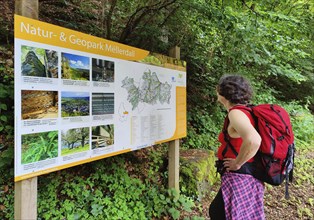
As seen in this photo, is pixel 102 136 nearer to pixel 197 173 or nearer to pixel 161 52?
pixel 197 173

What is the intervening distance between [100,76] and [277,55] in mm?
4951

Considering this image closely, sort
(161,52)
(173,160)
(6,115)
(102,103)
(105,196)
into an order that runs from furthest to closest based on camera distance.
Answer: (161,52)
(173,160)
(105,196)
(6,115)
(102,103)

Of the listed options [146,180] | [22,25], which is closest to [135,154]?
[146,180]

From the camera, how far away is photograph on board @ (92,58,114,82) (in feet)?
7.75

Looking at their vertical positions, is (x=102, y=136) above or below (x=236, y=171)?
above

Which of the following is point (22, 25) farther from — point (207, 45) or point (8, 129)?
point (207, 45)

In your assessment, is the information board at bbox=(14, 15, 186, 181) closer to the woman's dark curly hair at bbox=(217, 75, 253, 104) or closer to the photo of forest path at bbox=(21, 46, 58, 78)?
the photo of forest path at bbox=(21, 46, 58, 78)

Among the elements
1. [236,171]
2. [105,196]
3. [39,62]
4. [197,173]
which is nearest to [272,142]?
[236,171]

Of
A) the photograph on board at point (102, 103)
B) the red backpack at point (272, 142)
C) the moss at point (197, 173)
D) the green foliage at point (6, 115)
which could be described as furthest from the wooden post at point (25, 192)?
the moss at point (197, 173)

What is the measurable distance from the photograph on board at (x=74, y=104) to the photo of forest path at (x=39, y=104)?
A: 74 millimetres

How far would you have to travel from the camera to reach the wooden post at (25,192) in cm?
182

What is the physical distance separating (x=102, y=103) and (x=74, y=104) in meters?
0.35

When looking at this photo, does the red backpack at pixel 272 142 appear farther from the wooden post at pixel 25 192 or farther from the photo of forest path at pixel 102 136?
Answer: the wooden post at pixel 25 192

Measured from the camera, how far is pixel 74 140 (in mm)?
2152
